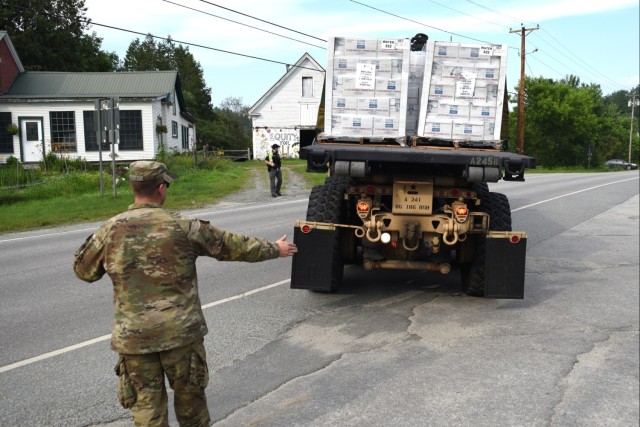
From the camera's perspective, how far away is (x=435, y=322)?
6.29 metres

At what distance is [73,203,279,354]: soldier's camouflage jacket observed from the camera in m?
3.12

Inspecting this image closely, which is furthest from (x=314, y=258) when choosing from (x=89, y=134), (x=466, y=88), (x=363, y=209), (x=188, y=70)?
(x=188, y=70)

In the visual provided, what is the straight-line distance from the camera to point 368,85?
6.91 meters

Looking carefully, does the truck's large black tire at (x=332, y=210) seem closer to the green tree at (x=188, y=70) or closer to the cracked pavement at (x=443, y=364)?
the cracked pavement at (x=443, y=364)

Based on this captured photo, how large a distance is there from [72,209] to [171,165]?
36.8 ft

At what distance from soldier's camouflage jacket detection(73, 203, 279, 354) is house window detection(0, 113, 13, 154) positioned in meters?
28.6

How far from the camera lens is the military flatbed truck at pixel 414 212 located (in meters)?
6.04

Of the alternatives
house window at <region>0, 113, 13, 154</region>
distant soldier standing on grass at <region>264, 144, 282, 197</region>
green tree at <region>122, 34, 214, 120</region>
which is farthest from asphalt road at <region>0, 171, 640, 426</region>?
green tree at <region>122, 34, 214, 120</region>

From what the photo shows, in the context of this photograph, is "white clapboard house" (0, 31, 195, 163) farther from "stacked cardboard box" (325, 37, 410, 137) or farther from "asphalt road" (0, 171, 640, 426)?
"stacked cardboard box" (325, 37, 410, 137)

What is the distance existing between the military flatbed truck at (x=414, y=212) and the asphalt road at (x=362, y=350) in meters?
0.48

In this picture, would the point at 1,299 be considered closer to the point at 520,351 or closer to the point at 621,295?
the point at 520,351

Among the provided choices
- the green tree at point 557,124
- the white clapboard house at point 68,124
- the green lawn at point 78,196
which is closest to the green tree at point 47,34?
the white clapboard house at point 68,124

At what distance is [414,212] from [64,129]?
25.9 meters

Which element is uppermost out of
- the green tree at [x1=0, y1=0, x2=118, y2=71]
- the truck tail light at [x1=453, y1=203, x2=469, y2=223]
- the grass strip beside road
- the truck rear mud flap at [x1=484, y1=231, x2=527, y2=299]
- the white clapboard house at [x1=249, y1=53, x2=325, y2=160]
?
the green tree at [x1=0, y1=0, x2=118, y2=71]
